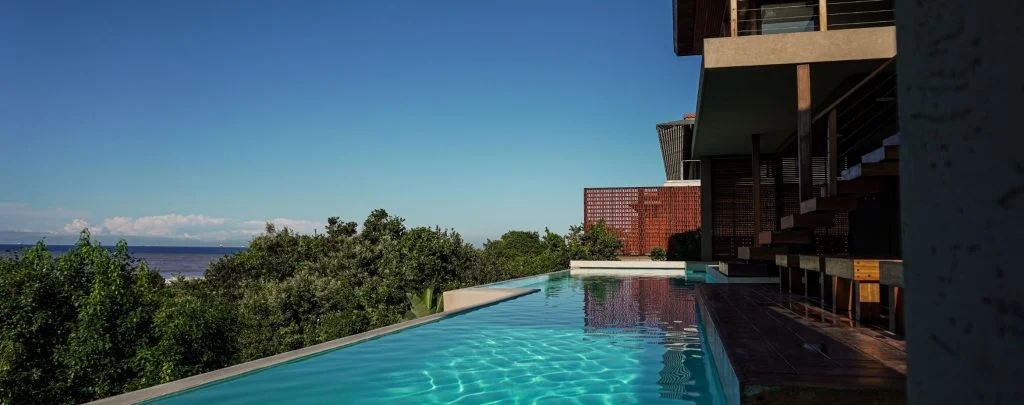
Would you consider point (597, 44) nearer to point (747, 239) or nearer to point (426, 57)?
point (426, 57)

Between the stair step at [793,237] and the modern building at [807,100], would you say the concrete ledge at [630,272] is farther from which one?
the stair step at [793,237]

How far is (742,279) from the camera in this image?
1093 cm

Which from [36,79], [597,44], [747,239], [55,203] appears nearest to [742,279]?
[747,239]

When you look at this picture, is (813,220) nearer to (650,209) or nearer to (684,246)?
(684,246)

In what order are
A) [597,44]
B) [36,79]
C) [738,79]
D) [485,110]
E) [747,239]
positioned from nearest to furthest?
[738,79] → [747,239] → [597,44] → [485,110] → [36,79]

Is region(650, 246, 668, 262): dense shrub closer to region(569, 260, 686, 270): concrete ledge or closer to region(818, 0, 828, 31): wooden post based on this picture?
region(569, 260, 686, 270): concrete ledge

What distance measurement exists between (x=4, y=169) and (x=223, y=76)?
31912mm

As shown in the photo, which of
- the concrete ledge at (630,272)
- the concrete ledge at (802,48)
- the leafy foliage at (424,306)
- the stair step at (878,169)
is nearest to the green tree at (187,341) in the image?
the leafy foliage at (424,306)

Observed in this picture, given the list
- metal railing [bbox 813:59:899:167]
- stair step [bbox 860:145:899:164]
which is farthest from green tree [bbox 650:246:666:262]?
stair step [bbox 860:145:899:164]

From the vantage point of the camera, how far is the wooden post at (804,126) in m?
7.65

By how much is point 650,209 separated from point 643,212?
0.28 m

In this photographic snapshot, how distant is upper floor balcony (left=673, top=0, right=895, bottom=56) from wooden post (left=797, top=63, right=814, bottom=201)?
63 centimetres

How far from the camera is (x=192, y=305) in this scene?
15.4m

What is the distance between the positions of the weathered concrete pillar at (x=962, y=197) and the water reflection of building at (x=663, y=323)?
3758 millimetres
